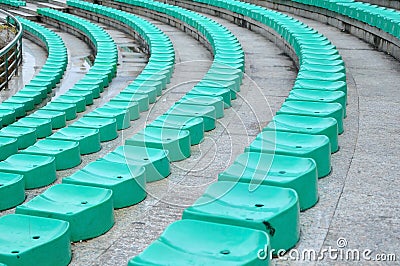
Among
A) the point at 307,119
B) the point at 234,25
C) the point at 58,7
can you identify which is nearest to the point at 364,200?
the point at 307,119

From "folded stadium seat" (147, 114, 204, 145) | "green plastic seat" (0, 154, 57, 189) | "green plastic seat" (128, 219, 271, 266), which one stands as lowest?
"green plastic seat" (0, 154, 57, 189)

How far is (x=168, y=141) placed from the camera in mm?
5820

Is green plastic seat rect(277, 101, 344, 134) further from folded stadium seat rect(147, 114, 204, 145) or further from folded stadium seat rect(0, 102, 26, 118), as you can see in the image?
folded stadium seat rect(0, 102, 26, 118)

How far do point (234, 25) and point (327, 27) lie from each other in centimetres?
259

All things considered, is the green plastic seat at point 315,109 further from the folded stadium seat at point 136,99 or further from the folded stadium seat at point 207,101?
the folded stadium seat at point 136,99

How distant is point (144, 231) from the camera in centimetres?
441

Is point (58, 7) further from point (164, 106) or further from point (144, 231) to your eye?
point (144, 231)

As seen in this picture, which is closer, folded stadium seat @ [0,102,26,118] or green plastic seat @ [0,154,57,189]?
green plastic seat @ [0,154,57,189]

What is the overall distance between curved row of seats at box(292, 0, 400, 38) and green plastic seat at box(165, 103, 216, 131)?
4298mm

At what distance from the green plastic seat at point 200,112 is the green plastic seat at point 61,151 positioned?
3.83 feet

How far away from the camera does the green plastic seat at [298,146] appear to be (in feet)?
16.3

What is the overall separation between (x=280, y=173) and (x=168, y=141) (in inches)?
60.2

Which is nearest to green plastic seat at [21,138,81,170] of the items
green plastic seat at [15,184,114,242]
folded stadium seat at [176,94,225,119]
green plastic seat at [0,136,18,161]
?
green plastic seat at [0,136,18,161]

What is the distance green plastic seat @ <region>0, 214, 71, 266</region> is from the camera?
3652 mm
